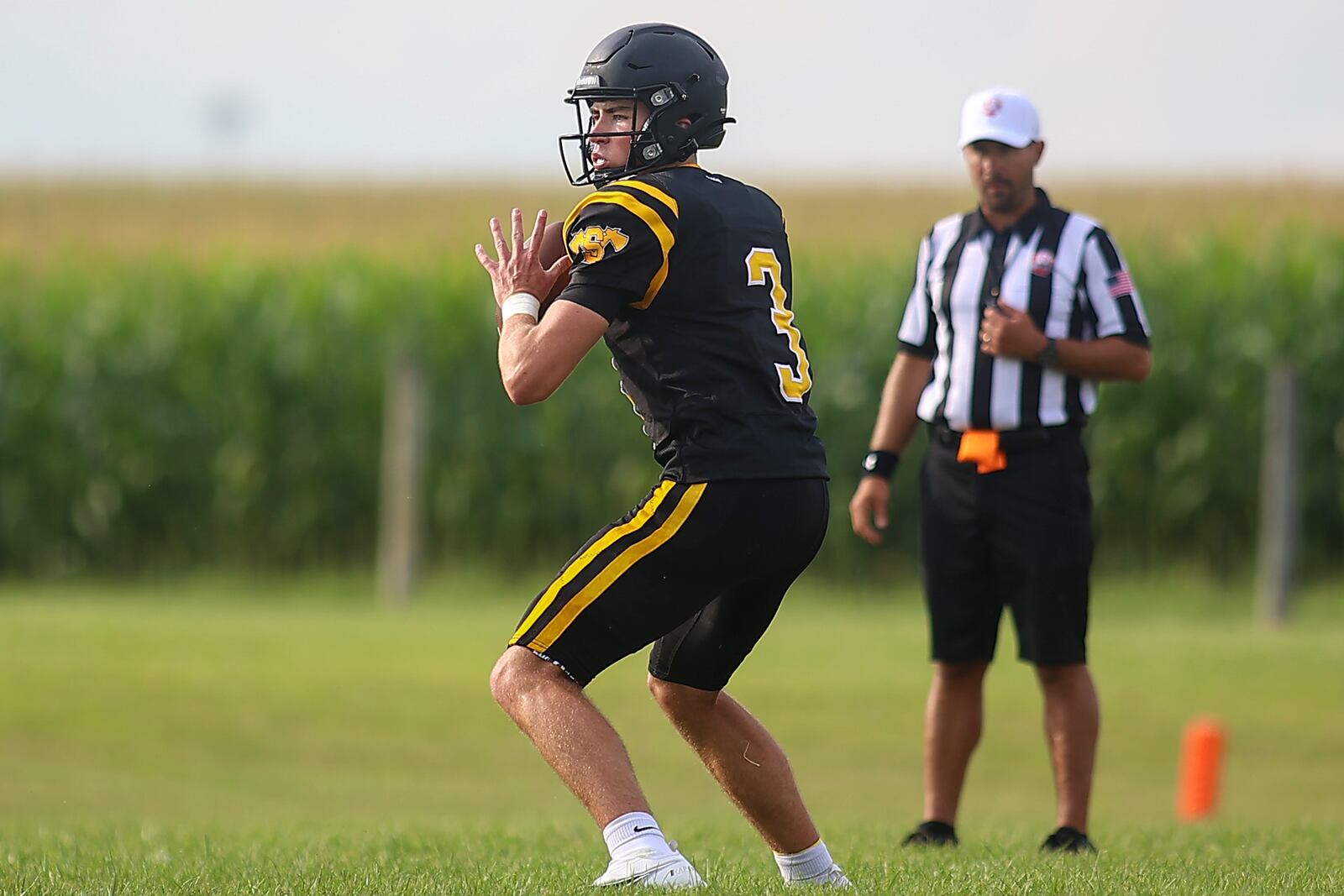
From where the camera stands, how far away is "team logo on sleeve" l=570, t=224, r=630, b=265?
4277mm

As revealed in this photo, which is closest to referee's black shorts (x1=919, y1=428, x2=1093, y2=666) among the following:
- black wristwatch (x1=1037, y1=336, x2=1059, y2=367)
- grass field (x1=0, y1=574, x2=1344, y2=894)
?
black wristwatch (x1=1037, y1=336, x2=1059, y2=367)

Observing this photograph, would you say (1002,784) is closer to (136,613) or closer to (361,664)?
(361,664)

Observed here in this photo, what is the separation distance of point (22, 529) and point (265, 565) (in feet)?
7.48

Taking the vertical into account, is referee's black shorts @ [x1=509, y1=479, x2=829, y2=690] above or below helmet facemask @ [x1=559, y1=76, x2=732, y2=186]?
below

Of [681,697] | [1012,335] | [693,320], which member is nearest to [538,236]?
[693,320]

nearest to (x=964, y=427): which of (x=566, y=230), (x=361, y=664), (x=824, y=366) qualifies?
(x=566, y=230)

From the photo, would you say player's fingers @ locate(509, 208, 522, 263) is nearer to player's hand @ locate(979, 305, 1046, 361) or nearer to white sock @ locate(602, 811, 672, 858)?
white sock @ locate(602, 811, 672, 858)

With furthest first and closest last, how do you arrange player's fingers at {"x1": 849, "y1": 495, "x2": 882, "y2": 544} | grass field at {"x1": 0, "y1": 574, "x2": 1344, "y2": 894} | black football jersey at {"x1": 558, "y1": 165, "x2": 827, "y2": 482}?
1. grass field at {"x1": 0, "y1": 574, "x2": 1344, "y2": 894}
2. player's fingers at {"x1": 849, "y1": 495, "x2": 882, "y2": 544}
3. black football jersey at {"x1": 558, "y1": 165, "x2": 827, "y2": 482}

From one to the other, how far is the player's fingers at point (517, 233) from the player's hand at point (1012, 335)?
2.19 metres

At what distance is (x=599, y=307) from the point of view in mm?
4281

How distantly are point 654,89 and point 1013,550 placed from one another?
241cm

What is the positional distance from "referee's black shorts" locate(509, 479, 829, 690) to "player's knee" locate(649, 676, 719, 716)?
0.29 meters

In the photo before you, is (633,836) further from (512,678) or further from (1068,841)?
(1068,841)

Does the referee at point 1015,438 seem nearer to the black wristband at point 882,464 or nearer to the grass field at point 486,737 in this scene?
the black wristband at point 882,464
